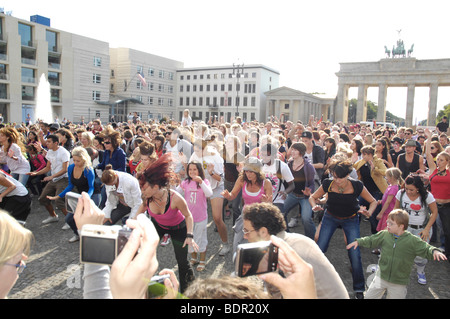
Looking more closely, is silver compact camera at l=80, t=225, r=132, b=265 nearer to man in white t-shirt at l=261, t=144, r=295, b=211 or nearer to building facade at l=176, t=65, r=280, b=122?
man in white t-shirt at l=261, t=144, r=295, b=211

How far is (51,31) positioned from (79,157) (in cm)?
5787

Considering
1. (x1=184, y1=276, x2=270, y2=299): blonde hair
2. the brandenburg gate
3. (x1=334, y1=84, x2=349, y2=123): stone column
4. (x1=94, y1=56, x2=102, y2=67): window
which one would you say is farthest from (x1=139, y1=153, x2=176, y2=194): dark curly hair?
(x1=94, y1=56, x2=102, y2=67): window

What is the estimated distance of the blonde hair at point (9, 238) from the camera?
60.4 inches

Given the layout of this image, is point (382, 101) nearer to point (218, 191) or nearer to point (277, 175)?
point (277, 175)

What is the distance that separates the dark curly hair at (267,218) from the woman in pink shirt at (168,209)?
4.80 feet

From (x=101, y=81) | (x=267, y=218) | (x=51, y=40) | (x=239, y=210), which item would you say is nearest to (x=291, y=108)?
(x=101, y=81)

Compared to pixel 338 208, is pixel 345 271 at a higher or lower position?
lower

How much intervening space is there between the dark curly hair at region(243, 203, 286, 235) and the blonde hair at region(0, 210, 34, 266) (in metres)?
1.90

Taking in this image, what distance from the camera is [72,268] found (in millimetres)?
5242

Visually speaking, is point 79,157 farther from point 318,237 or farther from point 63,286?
point 318,237

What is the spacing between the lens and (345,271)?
5391mm

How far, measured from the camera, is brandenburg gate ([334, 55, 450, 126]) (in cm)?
5356

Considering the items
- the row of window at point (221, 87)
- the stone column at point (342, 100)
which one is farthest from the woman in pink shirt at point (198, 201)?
the row of window at point (221, 87)
